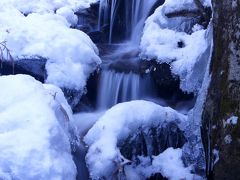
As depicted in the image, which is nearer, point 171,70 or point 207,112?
point 207,112

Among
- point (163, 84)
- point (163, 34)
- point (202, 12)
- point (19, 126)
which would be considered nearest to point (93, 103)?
point (163, 84)

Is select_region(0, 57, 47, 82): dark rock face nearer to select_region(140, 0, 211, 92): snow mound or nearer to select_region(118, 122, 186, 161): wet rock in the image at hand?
select_region(140, 0, 211, 92): snow mound

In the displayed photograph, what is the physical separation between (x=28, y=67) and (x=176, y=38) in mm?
2215

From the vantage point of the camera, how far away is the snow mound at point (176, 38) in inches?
234

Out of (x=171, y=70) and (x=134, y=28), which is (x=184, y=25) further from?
(x=134, y=28)

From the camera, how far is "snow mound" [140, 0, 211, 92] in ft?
19.5

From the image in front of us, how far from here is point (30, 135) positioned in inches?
117

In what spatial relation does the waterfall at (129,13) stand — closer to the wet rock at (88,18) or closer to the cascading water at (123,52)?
the cascading water at (123,52)

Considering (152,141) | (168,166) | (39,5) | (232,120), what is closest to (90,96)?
(152,141)

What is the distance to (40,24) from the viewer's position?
6.34 meters

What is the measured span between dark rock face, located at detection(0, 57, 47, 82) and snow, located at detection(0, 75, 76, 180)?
228cm

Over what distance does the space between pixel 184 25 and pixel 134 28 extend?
2.21 m

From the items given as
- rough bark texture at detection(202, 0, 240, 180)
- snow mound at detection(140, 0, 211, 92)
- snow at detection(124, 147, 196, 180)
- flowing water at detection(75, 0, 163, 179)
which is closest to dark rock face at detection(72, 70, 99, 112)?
flowing water at detection(75, 0, 163, 179)

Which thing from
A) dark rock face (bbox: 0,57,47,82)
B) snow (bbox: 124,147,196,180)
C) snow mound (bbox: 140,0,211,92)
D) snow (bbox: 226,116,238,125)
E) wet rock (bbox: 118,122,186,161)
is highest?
snow mound (bbox: 140,0,211,92)
